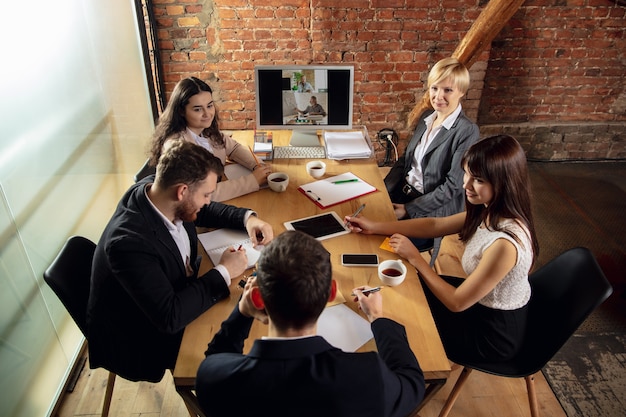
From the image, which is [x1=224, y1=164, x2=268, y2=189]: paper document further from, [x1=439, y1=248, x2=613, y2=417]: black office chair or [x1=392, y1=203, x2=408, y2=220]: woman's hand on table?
[x1=439, y1=248, x2=613, y2=417]: black office chair

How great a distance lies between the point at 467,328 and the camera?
173cm

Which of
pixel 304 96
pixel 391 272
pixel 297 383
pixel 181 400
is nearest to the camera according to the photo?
pixel 297 383

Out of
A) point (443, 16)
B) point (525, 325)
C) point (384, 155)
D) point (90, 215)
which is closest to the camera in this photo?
point (525, 325)

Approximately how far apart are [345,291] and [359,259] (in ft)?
0.63

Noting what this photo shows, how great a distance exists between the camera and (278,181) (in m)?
2.26

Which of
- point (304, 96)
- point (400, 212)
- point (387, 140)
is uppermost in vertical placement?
point (304, 96)

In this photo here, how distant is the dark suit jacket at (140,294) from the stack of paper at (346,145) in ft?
4.06

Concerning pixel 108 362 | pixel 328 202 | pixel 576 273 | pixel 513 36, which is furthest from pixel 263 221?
pixel 513 36

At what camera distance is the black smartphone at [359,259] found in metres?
1.69

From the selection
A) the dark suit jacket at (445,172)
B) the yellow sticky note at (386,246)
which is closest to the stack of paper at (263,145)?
the dark suit jacket at (445,172)

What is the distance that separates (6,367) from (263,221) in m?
1.13

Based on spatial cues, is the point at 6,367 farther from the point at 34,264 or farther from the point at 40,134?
the point at 40,134

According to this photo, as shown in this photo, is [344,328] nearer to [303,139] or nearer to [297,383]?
[297,383]

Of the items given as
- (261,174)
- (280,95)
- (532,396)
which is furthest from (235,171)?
(532,396)
